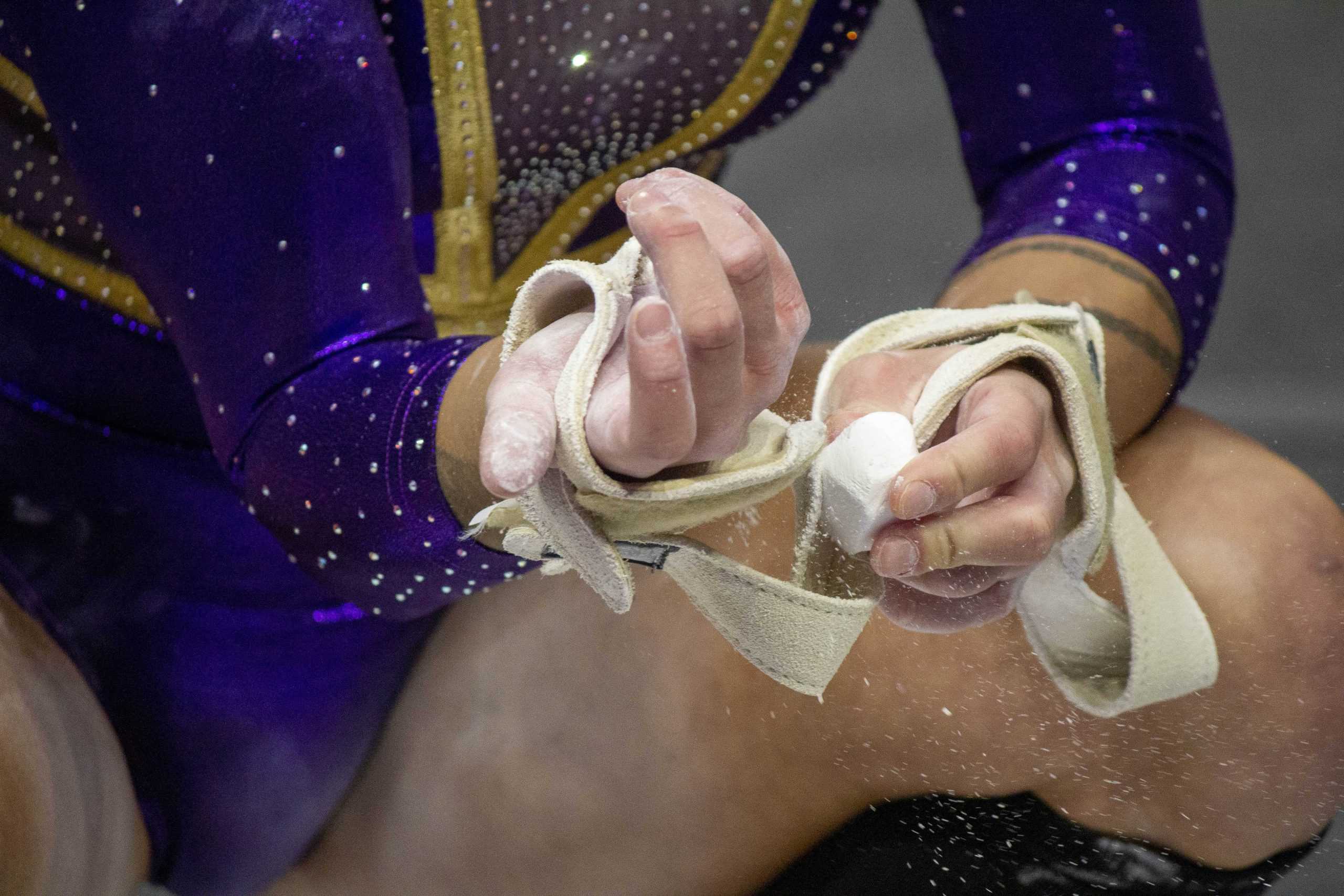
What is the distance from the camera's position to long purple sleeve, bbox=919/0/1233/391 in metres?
0.45

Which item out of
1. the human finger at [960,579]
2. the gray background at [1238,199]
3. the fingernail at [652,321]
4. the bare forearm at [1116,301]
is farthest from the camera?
the gray background at [1238,199]

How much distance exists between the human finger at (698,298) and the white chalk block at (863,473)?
63 millimetres

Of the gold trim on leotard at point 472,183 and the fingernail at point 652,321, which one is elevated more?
the fingernail at point 652,321

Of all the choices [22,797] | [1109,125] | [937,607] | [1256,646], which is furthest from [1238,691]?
[22,797]

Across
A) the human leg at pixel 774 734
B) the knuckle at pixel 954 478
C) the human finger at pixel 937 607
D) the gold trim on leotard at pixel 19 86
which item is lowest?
the human leg at pixel 774 734

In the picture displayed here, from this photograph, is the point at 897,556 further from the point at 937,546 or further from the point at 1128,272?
the point at 1128,272

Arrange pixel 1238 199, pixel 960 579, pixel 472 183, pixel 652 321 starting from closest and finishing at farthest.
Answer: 1. pixel 652 321
2. pixel 960 579
3. pixel 472 183
4. pixel 1238 199

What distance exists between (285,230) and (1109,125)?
0.31 m

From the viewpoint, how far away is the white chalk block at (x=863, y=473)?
29 cm

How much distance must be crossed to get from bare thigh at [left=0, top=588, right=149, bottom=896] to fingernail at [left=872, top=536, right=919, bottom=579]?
24 cm

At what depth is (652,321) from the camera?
0.71 feet

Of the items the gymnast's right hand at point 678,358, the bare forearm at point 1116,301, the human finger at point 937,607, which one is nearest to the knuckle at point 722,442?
the gymnast's right hand at point 678,358

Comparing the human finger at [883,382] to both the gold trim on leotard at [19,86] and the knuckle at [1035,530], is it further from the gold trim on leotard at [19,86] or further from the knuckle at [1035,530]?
the gold trim on leotard at [19,86]

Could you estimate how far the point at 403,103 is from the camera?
360 mm
